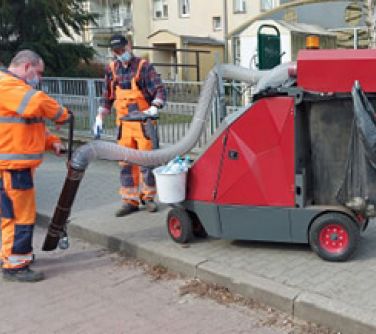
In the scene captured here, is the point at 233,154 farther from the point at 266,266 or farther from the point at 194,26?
the point at 194,26

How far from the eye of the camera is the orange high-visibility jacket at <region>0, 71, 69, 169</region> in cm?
421

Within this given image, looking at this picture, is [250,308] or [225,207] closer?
[250,308]

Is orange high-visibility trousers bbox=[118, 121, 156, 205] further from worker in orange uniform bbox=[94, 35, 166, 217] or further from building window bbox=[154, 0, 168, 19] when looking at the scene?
building window bbox=[154, 0, 168, 19]

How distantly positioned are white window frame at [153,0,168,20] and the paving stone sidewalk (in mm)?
34890

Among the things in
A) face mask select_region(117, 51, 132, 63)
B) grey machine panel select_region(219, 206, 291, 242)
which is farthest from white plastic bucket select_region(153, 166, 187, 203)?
face mask select_region(117, 51, 132, 63)

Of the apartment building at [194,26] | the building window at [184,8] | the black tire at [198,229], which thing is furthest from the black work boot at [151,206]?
the building window at [184,8]

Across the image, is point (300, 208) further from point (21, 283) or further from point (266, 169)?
point (21, 283)

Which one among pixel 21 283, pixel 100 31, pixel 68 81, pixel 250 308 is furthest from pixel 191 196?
pixel 100 31

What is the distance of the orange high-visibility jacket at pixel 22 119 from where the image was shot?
421cm

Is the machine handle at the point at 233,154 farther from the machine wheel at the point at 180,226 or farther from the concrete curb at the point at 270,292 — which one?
the concrete curb at the point at 270,292

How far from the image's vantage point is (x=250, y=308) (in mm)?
3887

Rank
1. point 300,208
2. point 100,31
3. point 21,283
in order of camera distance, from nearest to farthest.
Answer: point 300,208, point 21,283, point 100,31

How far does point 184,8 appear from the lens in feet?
125

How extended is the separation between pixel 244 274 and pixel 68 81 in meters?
7.70
